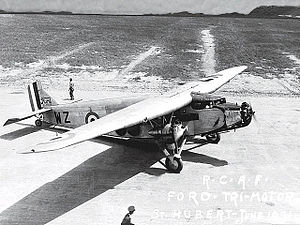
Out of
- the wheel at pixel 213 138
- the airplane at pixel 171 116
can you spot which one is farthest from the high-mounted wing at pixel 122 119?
the wheel at pixel 213 138

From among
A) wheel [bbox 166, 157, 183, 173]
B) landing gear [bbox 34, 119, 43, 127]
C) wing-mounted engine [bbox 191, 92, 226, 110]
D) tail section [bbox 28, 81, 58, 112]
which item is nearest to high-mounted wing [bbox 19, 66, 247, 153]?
wing-mounted engine [bbox 191, 92, 226, 110]

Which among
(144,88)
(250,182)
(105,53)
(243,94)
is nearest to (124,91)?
(144,88)

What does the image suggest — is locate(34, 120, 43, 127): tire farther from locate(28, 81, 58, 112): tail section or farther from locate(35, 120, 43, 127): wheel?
locate(28, 81, 58, 112): tail section

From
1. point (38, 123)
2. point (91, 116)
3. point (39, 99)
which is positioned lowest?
point (38, 123)

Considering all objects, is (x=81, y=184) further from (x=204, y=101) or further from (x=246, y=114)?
(x=246, y=114)

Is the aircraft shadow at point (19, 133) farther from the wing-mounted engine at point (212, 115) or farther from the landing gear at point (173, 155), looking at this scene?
the wing-mounted engine at point (212, 115)

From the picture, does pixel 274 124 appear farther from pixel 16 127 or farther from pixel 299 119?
pixel 16 127

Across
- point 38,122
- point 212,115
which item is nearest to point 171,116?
point 212,115
